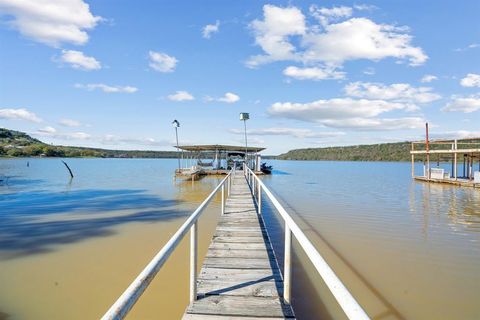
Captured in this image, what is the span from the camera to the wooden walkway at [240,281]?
10.7ft

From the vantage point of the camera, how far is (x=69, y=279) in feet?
19.2

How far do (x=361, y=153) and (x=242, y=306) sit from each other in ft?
481

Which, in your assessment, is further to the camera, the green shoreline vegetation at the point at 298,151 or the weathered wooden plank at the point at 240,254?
the green shoreline vegetation at the point at 298,151

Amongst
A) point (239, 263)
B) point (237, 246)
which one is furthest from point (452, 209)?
point (239, 263)

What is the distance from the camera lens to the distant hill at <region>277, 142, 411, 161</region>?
120 meters

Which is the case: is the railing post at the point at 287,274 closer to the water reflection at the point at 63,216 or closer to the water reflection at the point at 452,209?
the water reflection at the point at 63,216

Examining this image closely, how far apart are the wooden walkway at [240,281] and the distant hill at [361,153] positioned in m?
121

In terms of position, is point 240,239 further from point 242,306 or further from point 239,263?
point 242,306

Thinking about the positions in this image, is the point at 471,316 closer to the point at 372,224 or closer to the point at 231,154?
the point at 372,224

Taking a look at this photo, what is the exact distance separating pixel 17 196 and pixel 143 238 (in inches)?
522

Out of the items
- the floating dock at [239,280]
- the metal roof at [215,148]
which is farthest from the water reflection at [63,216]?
the metal roof at [215,148]

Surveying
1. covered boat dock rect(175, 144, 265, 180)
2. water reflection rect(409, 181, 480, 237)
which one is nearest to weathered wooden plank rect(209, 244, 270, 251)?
water reflection rect(409, 181, 480, 237)

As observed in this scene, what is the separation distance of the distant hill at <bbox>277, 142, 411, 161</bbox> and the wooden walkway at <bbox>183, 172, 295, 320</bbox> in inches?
4756

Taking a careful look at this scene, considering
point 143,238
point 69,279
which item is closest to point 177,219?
point 143,238
